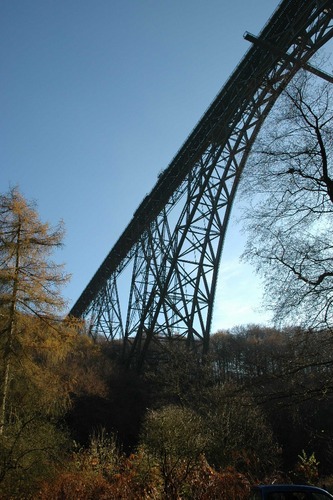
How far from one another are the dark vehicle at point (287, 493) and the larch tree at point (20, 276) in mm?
4467

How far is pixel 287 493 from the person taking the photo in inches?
201

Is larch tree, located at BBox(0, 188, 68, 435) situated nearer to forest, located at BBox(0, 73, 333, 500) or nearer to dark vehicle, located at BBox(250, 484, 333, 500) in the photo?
forest, located at BBox(0, 73, 333, 500)

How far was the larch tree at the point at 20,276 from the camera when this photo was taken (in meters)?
7.66

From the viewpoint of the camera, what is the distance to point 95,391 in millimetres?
18078

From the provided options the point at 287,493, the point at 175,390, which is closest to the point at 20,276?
the point at 287,493

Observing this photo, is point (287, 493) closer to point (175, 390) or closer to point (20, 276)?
point (20, 276)

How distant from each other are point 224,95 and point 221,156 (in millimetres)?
2452

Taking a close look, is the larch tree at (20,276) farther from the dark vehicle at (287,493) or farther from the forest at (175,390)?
the dark vehicle at (287,493)

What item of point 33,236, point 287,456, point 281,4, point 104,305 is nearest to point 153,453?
point 33,236

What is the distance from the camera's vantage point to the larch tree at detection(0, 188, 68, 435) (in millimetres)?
7664

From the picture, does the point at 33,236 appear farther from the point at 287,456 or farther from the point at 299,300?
the point at 287,456

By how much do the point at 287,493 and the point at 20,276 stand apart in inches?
225

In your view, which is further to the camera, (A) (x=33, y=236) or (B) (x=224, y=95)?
(B) (x=224, y=95)

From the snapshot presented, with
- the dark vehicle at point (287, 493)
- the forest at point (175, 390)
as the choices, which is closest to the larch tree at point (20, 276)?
the forest at point (175, 390)
